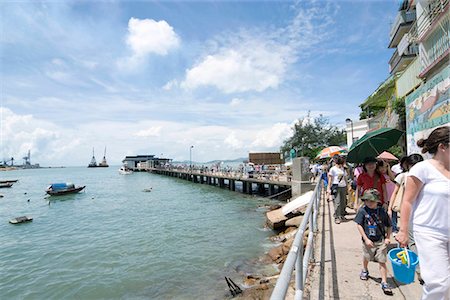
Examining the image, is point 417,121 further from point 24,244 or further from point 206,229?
point 24,244

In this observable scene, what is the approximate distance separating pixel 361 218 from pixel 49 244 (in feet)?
47.2

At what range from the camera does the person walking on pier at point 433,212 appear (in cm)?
210

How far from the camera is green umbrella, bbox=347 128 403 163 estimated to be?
5.55 metres

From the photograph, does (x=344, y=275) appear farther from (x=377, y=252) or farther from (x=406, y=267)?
(x=406, y=267)

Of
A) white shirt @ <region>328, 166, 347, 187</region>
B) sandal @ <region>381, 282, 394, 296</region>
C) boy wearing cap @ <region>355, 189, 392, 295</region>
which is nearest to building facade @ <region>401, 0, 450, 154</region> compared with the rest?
white shirt @ <region>328, 166, 347, 187</region>

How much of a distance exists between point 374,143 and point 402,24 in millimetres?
22244

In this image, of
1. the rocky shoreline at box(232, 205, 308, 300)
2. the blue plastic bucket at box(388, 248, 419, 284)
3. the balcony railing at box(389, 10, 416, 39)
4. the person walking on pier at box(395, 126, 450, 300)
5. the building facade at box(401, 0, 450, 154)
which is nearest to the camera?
the person walking on pier at box(395, 126, 450, 300)

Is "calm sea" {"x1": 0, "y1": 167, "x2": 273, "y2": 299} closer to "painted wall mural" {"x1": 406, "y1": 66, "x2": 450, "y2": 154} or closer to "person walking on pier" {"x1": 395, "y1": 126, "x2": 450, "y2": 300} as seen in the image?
"person walking on pier" {"x1": 395, "y1": 126, "x2": 450, "y2": 300}

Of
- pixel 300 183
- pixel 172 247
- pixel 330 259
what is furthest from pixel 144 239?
pixel 330 259

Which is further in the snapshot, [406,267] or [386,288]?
[386,288]

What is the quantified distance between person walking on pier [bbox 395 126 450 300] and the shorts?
1.29 metres

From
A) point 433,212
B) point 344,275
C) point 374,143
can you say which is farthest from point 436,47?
point 433,212

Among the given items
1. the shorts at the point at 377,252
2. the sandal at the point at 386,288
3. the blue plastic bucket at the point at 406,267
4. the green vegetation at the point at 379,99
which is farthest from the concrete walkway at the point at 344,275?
the green vegetation at the point at 379,99

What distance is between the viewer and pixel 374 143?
5730 mm
